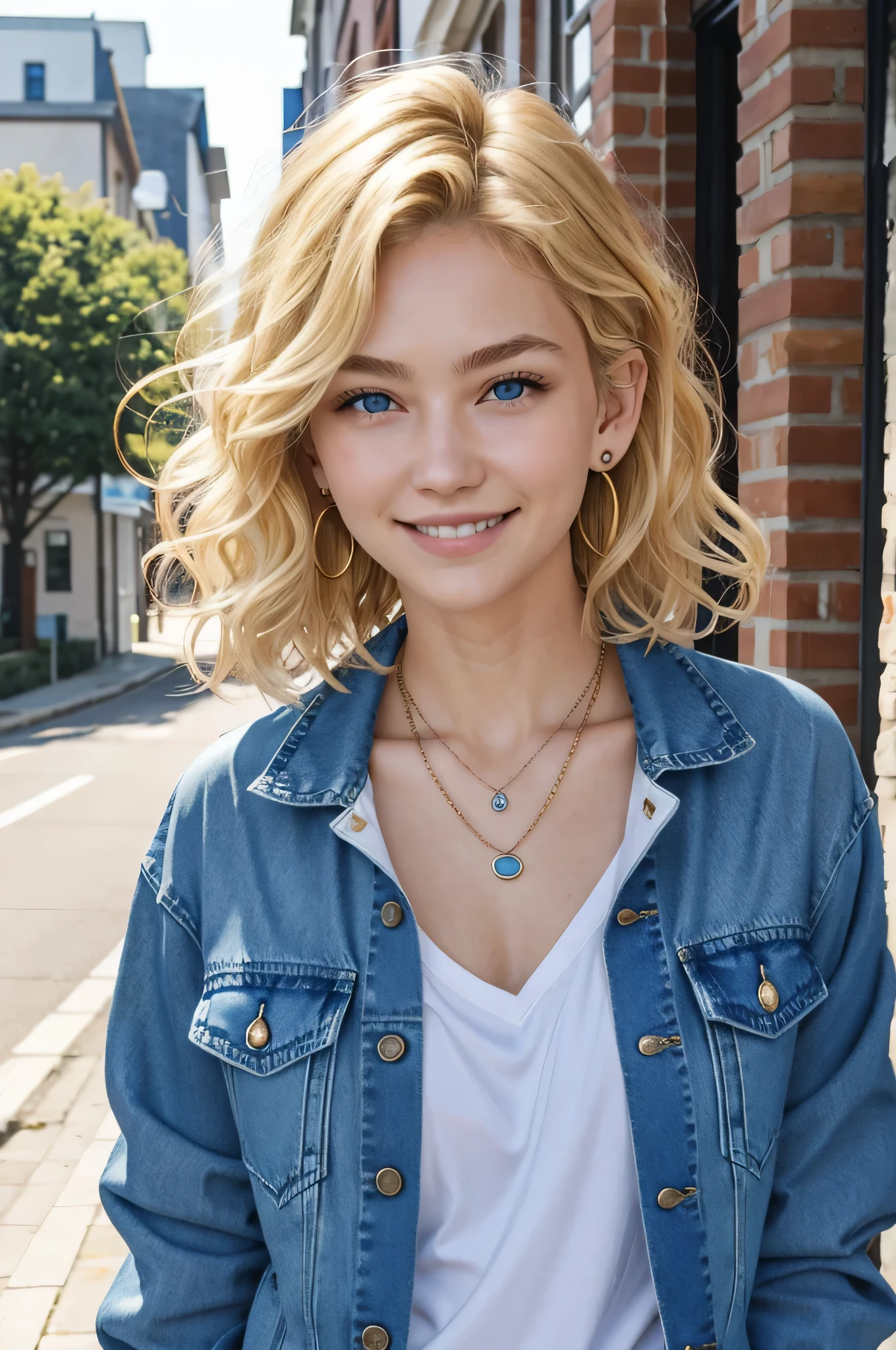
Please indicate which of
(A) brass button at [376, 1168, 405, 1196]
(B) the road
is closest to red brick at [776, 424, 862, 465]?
(B) the road

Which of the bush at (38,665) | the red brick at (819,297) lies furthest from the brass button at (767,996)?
the bush at (38,665)

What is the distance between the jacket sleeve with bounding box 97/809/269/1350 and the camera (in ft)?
4.71

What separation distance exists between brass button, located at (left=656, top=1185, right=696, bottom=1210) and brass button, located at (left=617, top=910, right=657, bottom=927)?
286 millimetres

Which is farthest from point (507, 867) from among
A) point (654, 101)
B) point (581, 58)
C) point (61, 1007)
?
point (61, 1007)

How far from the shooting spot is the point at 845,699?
8.32 ft

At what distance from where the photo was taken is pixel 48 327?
2523 centimetres

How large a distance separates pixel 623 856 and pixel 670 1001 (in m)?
0.18

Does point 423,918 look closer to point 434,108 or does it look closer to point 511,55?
point 434,108

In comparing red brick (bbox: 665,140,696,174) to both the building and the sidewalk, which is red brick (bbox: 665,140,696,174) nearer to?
the sidewalk

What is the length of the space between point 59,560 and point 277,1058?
33912mm

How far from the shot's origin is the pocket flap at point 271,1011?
1420 millimetres

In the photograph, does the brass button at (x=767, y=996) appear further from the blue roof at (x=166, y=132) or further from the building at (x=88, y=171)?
the blue roof at (x=166, y=132)

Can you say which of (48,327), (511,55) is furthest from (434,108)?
(48,327)

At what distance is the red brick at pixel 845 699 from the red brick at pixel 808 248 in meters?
0.84
